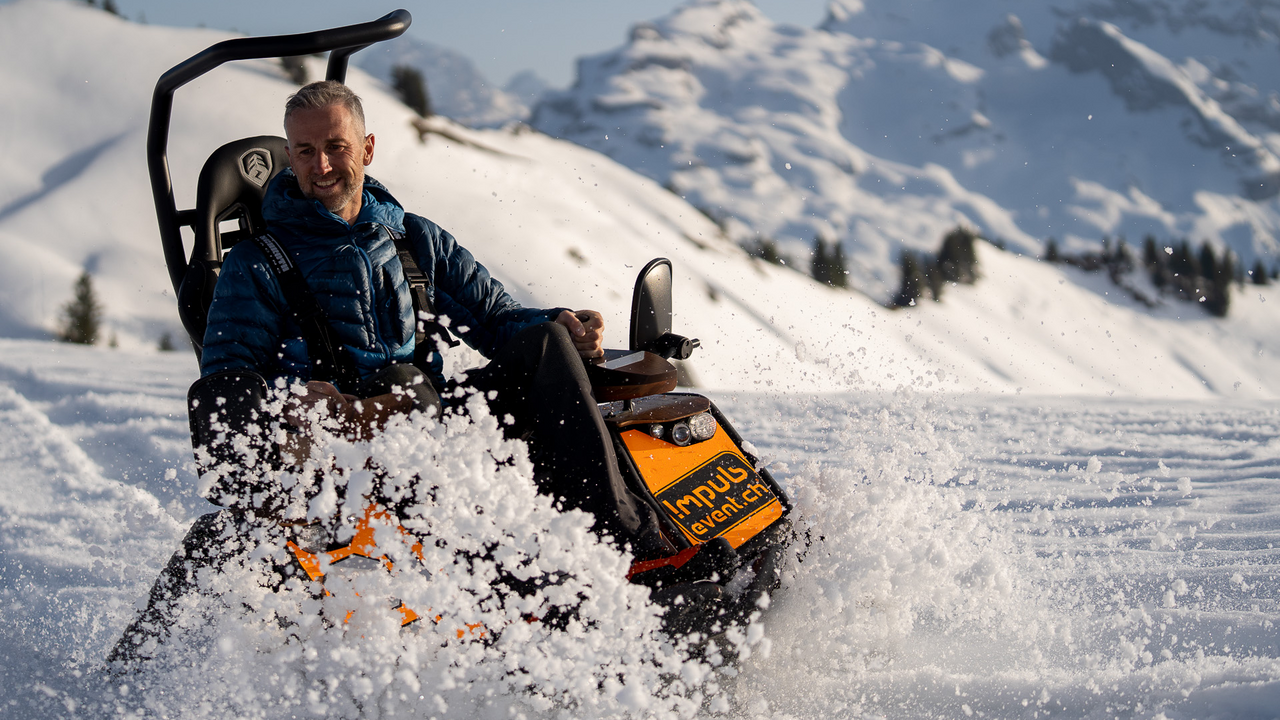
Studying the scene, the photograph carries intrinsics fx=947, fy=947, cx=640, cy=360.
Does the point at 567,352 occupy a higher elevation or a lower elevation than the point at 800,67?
higher

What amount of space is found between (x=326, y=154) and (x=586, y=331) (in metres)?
0.87

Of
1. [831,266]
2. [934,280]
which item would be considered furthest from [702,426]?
[934,280]

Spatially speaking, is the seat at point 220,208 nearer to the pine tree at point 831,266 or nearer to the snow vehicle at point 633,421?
the snow vehicle at point 633,421

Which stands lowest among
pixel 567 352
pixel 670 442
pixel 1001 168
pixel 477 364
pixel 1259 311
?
pixel 1001 168

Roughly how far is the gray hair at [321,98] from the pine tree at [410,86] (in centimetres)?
3049

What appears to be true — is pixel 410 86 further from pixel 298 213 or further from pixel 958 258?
pixel 958 258

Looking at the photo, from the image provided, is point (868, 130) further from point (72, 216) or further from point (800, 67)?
point (72, 216)

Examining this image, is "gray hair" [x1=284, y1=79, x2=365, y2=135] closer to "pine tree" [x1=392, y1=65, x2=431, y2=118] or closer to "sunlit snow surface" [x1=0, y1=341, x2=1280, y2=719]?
"sunlit snow surface" [x1=0, y1=341, x2=1280, y2=719]

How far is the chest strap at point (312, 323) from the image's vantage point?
2465 millimetres

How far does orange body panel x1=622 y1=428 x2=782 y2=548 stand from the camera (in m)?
2.53

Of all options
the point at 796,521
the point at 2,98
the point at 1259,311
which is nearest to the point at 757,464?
the point at 796,521

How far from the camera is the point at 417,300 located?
277 cm

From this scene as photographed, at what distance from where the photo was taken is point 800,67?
655 ft

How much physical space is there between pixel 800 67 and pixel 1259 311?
126 meters
